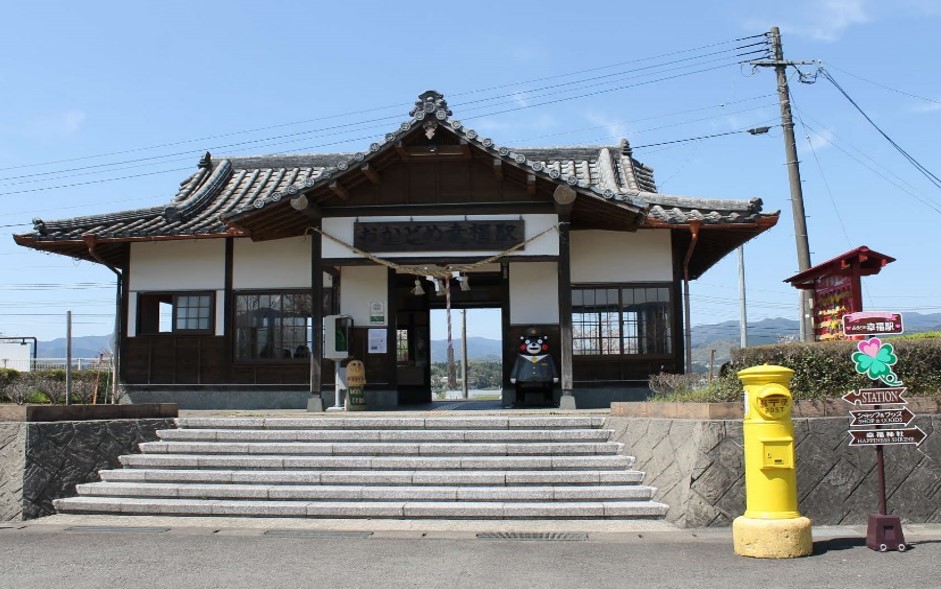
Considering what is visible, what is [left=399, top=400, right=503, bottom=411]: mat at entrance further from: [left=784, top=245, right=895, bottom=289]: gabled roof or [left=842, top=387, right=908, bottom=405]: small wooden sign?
[left=842, top=387, right=908, bottom=405]: small wooden sign

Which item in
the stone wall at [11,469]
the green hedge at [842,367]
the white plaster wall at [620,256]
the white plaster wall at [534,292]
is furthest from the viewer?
the white plaster wall at [620,256]

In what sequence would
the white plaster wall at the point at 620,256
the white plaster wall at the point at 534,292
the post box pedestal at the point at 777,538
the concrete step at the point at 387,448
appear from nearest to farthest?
the post box pedestal at the point at 777,538 < the concrete step at the point at 387,448 < the white plaster wall at the point at 534,292 < the white plaster wall at the point at 620,256

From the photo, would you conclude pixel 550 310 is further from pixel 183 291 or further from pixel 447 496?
pixel 183 291

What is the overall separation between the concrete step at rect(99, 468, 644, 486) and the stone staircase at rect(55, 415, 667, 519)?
1cm

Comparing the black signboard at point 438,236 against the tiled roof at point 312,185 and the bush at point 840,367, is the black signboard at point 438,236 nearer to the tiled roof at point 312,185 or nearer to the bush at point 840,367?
the tiled roof at point 312,185

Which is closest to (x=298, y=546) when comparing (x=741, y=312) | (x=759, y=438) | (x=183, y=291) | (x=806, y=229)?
(x=759, y=438)

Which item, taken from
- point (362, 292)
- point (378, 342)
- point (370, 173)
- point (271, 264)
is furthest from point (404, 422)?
point (271, 264)

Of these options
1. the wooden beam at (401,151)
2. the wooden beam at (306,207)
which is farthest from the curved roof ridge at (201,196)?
the wooden beam at (401,151)

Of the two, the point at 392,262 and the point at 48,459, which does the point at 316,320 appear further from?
the point at 48,459

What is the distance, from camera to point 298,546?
7.54 metres

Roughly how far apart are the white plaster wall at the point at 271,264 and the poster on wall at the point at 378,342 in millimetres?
1687

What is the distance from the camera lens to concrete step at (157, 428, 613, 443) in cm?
1034

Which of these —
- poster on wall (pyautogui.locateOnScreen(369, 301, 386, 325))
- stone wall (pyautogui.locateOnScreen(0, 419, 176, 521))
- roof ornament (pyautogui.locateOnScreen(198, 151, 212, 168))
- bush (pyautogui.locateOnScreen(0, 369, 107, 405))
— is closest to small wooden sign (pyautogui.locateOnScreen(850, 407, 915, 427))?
stone wall (pyautogui.locateOnScreen(0, 419, 176, 521))

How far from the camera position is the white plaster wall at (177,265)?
1552 cm
